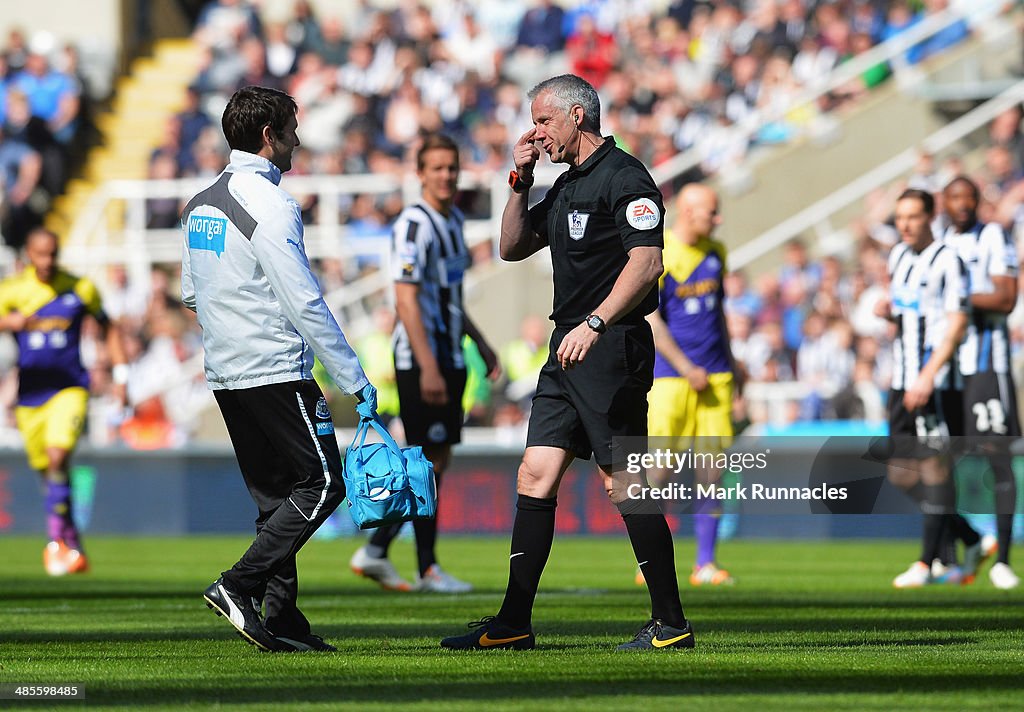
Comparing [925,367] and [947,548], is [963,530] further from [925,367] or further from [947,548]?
[925,367]

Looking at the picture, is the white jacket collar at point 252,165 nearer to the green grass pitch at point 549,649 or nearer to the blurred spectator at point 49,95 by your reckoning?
the green grass pitch at point 549,649

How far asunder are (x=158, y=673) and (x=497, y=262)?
1483 cm

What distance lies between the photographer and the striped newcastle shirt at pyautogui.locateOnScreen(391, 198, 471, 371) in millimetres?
10812

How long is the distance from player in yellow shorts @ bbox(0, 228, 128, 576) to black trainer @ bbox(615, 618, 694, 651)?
277 inches

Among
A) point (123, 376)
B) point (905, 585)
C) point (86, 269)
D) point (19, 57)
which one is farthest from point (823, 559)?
point (19, 57)

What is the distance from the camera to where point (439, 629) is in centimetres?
832

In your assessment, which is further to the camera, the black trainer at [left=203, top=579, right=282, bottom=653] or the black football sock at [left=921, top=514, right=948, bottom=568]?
the black football sock at [left=921, top=514, right=948, bottom=568]

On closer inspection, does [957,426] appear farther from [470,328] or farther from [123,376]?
[123,376]

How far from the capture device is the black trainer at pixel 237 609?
698 centimetres

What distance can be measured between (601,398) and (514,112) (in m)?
16.4

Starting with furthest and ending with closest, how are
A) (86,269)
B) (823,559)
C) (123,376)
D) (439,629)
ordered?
(86,269)
(823,559)
(123,376)
(439,629)

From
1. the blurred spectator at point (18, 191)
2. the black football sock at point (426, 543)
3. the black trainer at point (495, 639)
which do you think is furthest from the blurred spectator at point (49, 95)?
the black trainer at point (495, 639)

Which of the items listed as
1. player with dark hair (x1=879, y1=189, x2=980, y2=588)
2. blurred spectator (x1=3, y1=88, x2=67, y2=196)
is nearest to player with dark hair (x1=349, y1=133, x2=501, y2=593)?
player with dark hair (x1=879, y1=189, x2=980, y2=588)

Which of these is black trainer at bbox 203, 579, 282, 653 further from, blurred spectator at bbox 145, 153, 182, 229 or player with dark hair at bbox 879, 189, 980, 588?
blurred spectator at bbox 145, 153, 182, 229
